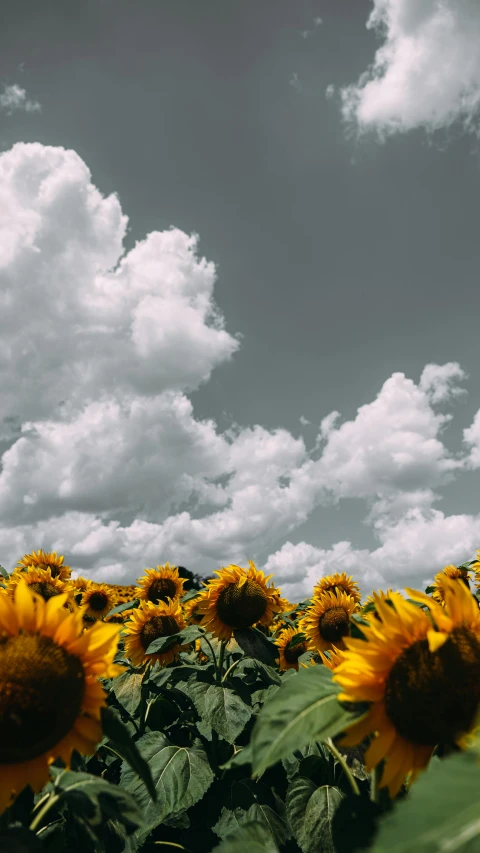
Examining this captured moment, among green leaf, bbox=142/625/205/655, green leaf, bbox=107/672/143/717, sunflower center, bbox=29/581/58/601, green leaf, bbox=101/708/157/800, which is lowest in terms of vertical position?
green leaf, bbox=101/708/157/800

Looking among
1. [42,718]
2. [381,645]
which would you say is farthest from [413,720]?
[42,718]

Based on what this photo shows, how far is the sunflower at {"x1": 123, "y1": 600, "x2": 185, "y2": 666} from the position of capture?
5.91 metres

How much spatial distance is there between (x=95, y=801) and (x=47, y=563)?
777 centimetres

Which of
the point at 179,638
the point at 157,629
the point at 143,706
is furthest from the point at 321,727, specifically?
the point at 157,629

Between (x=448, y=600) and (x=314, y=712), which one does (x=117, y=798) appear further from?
(x=448, y=600)

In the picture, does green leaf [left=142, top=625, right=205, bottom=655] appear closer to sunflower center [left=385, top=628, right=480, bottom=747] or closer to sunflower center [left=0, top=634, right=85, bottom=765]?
sunflower center [left=0, top=634, right=85, bottom=765]

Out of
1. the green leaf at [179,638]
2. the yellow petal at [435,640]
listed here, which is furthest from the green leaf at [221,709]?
the yellow petal at [435,640]

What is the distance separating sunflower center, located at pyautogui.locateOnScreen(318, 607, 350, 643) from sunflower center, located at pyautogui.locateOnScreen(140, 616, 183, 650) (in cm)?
193

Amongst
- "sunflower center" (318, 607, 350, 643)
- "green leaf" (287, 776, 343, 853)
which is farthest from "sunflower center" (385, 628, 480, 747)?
"sunflower center" (318, 607, 350, 643)

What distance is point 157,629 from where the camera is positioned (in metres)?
5.96

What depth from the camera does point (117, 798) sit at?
6.15 ft

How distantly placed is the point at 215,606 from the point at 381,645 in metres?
3.97

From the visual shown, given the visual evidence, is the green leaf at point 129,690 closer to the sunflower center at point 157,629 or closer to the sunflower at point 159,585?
the sunflower center at point 157,629

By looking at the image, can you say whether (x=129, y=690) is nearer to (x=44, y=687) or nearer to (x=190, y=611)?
(x=190, y=611)
